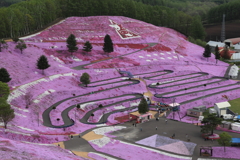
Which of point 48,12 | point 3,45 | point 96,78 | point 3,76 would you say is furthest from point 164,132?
point 48,12

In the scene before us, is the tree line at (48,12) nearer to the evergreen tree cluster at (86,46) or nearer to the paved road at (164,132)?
the evergreen tree cluster at (86,46)

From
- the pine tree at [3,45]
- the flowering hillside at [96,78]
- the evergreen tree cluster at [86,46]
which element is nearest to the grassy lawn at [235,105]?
the flowering hillside at [96,78]

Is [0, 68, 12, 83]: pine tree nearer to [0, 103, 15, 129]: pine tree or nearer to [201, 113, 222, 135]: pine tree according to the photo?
[0, 103, 15, 129]: pine tree

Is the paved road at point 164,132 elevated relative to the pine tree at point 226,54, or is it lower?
lower

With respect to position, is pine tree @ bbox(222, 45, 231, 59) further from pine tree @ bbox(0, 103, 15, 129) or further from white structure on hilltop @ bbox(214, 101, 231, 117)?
pine tree @ bbox(0, 103, 15, 129)

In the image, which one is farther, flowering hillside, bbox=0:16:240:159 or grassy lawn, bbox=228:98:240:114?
grassy lawn, bbox=228:98:240:114

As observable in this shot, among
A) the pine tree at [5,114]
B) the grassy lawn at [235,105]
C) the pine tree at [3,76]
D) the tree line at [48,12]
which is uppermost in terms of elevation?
the tree line at [48,12]

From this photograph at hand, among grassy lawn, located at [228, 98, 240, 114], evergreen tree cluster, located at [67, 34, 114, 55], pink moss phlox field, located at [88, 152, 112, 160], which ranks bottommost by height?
grassy lawn, located at [228, 98, 240, 114]

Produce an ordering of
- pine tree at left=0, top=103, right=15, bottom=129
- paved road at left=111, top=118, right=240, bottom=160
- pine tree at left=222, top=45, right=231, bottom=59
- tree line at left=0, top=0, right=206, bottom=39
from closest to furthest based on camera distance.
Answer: pine tree at left=0, top=103, right=15, bottom=129 → paved road at left=111, top=118, right=240, bottom=160 → tree line at left=0, top=0, right=206, bottom=39 → pine tree at left=222, top=45, right=231, bottom=59

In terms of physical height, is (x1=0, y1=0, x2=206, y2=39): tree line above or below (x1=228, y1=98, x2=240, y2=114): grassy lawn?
above

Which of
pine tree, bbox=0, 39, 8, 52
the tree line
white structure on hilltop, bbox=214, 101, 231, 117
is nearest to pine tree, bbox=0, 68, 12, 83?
pine tree, bbox=0, 39, 8, 52

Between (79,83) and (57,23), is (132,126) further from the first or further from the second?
(57,23)

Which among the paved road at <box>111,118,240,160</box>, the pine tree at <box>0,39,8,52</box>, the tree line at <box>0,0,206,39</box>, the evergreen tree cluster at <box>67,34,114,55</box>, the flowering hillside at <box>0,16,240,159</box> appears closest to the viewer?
the paved road at <box>111,118,240,160</box>
